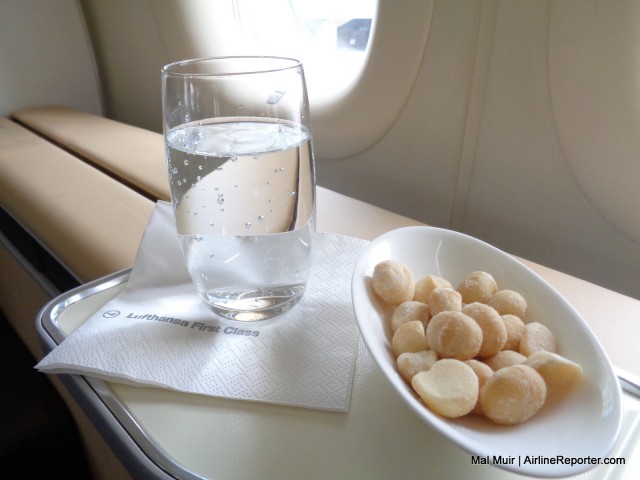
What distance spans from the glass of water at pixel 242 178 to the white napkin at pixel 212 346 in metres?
0.03

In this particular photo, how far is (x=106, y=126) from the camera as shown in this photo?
153 cm

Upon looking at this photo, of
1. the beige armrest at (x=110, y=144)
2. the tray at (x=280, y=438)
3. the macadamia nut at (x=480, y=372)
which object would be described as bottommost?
the beige armrest at (x=110, y=144)

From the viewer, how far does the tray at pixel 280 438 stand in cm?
34

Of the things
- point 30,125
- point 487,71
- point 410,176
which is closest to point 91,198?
point 410,176

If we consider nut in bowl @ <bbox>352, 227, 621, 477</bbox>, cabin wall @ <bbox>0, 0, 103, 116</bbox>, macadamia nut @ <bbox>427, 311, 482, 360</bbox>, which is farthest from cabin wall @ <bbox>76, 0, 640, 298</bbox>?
cabin wall @ <bbox>0, 0, 103, 116</bbox>

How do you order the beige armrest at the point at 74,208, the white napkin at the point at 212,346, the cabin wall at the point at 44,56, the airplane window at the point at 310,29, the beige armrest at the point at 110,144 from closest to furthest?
the white napkin at the point at 212,346, the beige armrest at the point at 74,208, the beige armrest at the point at 110,144, the airplane window at the point at 310,29, the cabin wall at the point at 44,56

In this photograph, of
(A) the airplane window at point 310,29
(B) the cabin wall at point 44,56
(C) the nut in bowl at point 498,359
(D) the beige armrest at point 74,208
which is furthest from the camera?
(B) the cabin wall at point 44,56

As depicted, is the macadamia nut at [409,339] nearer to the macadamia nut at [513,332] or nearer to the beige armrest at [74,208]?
the macadamia nut at [513,332]

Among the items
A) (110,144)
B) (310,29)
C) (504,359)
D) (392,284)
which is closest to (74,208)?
(110,144)

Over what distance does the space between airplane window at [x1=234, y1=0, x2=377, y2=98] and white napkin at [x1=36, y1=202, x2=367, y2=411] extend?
0.88 m

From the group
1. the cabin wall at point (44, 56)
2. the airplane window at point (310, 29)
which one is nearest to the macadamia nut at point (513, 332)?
the airplane window at point (310, 29)

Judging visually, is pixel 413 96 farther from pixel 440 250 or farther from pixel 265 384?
pixel 265 384

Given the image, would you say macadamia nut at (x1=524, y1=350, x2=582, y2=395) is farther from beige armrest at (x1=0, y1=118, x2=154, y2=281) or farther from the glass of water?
beige armrest at (x1=0, y1=118, x2=154, y2=281)

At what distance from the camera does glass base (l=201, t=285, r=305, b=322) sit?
479mm
